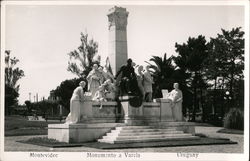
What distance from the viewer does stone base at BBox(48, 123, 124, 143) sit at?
2334 centimetres

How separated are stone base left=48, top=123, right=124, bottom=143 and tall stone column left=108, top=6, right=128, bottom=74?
398cm

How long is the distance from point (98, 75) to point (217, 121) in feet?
73.7

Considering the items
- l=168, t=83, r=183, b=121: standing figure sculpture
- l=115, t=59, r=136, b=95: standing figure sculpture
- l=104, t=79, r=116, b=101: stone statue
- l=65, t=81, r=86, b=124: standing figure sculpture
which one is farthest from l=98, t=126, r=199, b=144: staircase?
l=104, t=79, r=116, b=101: stone statue

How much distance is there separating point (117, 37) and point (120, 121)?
484cm

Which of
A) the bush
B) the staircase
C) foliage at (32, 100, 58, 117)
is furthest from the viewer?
foliage at (32, 100, 58, 117)

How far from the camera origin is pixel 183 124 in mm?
26391

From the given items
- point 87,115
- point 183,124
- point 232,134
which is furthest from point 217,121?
point 87,115

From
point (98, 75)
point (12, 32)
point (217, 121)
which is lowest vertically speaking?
point (217, 121)

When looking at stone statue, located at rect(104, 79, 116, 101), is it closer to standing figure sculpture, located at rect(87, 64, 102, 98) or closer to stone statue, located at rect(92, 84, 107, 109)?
stone statue, located at rect(92, 84, 107, 109)

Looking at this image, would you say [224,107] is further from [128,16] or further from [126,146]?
[126,146]

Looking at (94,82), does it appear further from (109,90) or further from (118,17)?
(118,17)

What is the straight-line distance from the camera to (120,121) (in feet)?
82.5

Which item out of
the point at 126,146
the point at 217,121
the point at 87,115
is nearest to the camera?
the point at 126,146

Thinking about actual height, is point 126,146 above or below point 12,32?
below
